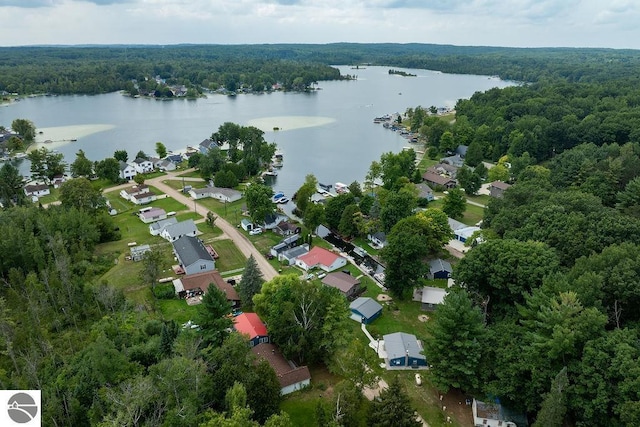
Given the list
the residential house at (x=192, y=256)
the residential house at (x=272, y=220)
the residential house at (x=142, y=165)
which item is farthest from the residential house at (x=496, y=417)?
the residential house at (x=142, y=165)

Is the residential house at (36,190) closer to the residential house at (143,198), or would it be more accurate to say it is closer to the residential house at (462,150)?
the residential house at (143,198)

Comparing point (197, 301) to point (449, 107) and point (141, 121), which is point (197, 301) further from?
point (449, 107)

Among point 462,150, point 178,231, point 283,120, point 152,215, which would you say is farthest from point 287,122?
point 178,231

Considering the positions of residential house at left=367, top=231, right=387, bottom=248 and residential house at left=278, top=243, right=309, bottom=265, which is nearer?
residential house at left=278, top=243, right=309, bottom=265

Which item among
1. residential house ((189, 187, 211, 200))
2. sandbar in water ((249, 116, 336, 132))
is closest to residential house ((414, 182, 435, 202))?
residential house ((189, 187, 211, 200))

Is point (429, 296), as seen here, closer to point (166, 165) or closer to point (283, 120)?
point (166, 165)

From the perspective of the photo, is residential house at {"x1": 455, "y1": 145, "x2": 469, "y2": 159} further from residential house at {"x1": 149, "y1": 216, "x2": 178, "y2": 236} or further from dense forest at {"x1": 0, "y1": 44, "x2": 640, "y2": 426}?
residential house at {"x1": 149, "y1": 216, "x2": 178, "y2": 236}
